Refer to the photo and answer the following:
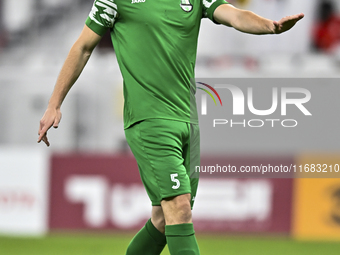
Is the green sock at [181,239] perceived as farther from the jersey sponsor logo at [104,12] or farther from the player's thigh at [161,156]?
the jersey sponsor logo at [104,12]

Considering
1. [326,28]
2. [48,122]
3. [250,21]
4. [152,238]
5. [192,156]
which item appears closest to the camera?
[250,21]

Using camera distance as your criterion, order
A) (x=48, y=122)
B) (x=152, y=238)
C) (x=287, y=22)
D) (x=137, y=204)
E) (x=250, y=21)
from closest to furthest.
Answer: (x=287, y=22)
(x=250, y=21)
(x=48, y=122)
(x=152, y=238)
(x=137, y=204)

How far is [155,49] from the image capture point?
2.91m

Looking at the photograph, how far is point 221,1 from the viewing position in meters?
2.97

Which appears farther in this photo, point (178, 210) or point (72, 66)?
point (72, 66)

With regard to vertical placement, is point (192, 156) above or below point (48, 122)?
below

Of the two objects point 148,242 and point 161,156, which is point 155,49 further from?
point 148,242

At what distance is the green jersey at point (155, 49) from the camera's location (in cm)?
291

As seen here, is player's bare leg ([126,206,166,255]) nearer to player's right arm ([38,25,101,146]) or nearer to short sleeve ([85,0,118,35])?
player's right arm ([38,25,101,146])

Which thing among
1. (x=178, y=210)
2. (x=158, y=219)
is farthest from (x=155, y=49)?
(x=158, y=219)

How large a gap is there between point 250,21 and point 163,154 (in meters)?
0.78

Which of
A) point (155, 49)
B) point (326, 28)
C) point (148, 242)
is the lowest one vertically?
point (148, 242)

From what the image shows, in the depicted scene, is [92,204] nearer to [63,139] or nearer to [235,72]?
Result: [63,139]

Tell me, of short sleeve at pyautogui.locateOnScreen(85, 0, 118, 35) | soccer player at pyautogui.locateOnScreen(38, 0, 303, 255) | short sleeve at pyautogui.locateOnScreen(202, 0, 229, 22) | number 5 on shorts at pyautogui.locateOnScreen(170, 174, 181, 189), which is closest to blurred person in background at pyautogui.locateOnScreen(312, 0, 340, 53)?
short sleeve at pyautogui.locateOnScreen(202, 0, 229, 22)
